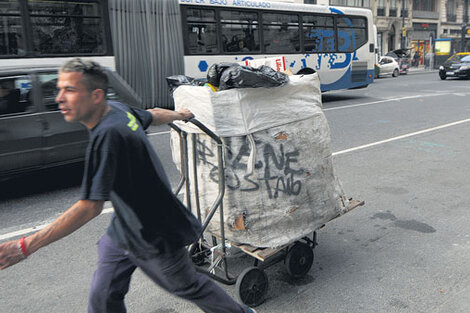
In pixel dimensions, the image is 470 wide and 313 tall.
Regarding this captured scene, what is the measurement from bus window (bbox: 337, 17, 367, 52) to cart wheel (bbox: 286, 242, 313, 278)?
12.9 metres

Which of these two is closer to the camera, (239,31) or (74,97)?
(74,97)

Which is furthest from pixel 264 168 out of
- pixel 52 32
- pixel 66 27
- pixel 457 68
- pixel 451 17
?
pixel 451 17

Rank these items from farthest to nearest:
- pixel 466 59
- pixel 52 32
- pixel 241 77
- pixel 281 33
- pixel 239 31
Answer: pixel 466 59 < pixel 281 33 < pixel 239 31 < pixel 52 32 < pixel 241 77

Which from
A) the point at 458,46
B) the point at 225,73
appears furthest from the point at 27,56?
the point at 458,46

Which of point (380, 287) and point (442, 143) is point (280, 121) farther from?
point (442, 143)

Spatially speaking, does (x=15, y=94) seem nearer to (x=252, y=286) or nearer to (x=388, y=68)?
(x=252, y=286)

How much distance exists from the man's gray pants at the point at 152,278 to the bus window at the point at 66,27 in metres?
7.98

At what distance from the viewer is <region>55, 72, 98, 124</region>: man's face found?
185 cm

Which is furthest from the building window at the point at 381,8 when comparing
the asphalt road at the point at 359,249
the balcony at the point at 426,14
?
the asphalt road at the point at 359,249

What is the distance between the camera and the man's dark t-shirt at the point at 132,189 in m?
1.84

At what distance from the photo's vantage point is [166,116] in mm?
2486

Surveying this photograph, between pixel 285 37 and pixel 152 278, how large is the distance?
12052 mm

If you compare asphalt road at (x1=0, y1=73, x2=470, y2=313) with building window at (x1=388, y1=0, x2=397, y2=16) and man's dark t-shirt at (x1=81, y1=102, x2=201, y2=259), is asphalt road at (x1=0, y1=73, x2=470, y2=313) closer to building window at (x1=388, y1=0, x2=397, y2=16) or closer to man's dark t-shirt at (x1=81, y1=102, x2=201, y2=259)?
man's dark t-shirt at (x1=81, y1=102, x2=201, y2=259)

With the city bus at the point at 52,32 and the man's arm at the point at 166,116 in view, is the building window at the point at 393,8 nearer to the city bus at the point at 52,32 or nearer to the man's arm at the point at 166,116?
the city bus at the point at 52,32
